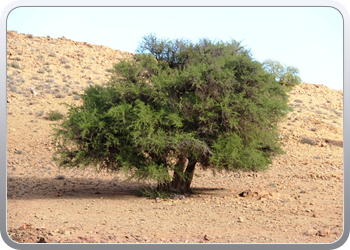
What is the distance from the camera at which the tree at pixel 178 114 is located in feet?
47.2

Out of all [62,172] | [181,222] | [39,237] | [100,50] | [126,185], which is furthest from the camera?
[100,50]

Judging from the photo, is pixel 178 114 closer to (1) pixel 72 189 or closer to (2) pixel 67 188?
(1) pixel 72 189

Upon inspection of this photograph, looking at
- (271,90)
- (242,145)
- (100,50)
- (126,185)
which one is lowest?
(126,185)

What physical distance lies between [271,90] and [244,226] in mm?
6471

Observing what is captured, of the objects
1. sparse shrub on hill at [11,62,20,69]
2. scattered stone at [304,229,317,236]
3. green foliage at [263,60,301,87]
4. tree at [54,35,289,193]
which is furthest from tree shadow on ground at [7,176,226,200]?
green foliage at [263,60,301,87]

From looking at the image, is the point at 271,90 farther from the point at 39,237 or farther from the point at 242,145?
the point at 39,237

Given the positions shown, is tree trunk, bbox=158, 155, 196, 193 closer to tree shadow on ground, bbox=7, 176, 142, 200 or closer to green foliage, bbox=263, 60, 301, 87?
tree shadow on ground, bbox=7, 176, 142, 200

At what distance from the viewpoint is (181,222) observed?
1189 centimetres

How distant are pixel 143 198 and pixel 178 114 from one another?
3419 millimetres

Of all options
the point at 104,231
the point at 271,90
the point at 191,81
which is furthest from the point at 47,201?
the point at 271,90

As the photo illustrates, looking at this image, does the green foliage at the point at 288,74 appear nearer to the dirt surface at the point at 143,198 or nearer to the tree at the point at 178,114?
the dirt surface at the point at 143,198

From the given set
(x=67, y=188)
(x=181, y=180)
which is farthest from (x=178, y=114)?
(x=67, y=188)

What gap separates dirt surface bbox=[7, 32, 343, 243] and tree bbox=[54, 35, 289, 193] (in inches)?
61.2

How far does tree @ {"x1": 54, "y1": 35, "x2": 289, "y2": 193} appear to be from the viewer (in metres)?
14.4
